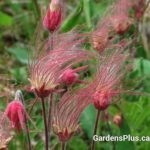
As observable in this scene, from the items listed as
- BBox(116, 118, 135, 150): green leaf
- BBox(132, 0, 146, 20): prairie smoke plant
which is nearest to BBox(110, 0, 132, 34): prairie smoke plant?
BBox(132, 0, 146, 20): prairie smoke plant

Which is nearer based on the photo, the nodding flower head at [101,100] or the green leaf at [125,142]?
the nodding flower head at [101,100]

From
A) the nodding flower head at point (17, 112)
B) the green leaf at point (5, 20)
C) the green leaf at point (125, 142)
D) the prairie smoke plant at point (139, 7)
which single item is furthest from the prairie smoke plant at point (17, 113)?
the green leaf at point (5, 20)

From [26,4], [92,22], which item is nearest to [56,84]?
[92,22]

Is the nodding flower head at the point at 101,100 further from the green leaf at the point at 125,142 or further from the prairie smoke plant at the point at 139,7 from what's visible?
the prairie smoke plant at the point at 139,7

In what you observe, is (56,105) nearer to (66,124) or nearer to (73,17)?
(66,124)

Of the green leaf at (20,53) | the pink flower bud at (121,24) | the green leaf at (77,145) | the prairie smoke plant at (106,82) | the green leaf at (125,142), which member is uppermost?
the pink flower bud at (121,24)

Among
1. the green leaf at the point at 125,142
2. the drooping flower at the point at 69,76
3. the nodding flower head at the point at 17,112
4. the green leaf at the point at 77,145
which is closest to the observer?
the nodding flower head at the point at 17,112

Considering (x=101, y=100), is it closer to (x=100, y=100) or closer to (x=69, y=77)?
(x=100, y=100)
